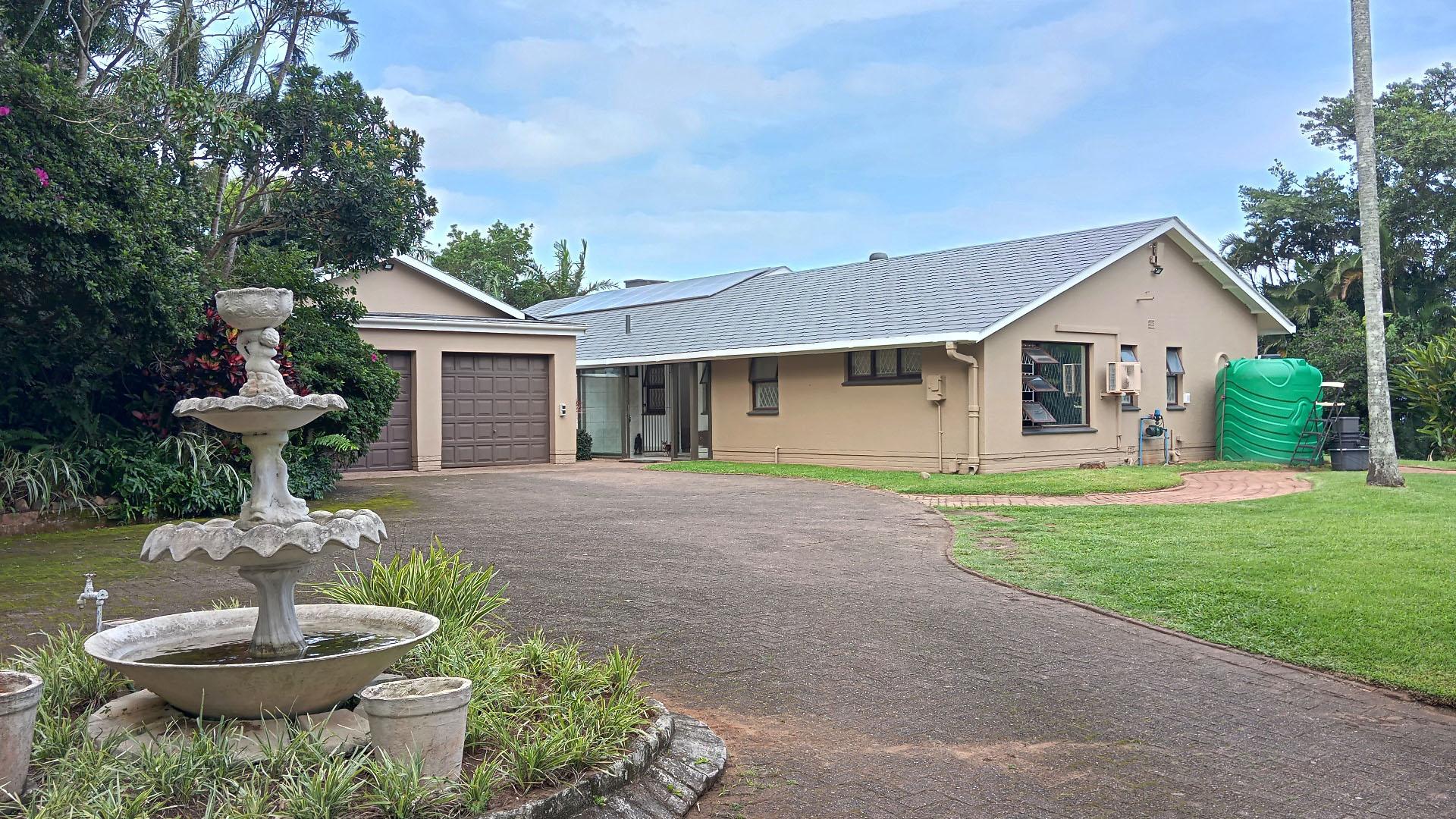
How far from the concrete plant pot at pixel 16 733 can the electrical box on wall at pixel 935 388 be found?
15421 millimetres

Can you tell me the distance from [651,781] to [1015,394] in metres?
14.6

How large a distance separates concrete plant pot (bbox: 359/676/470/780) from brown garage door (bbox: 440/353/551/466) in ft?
54.3

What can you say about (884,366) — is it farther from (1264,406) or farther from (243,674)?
(243,674)

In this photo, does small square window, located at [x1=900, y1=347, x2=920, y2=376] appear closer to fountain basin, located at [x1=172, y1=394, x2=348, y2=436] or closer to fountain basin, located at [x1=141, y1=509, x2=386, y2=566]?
fountain basin, located at [x1=172, y1=394, x2=348, y2=436]

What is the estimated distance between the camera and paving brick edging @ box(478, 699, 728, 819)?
382 cm

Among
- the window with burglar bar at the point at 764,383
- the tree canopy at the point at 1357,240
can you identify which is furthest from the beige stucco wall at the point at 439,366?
the tree canopy at the point at 1357,240

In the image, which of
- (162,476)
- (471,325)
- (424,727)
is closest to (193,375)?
(162,476)

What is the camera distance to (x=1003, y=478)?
53.7 feet

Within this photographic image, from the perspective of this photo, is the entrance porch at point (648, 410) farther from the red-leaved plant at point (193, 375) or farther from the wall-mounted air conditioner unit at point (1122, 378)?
the red-leaved plant at point (193, 375)

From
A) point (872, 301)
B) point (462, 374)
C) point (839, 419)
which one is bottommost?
point (839, 419)

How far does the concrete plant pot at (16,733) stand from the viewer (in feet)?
11.5

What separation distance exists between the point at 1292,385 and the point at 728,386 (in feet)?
36.1

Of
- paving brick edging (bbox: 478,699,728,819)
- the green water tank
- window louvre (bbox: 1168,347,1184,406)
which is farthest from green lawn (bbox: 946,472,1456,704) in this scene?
window louvre (bbox: 1168,347,1184,406)

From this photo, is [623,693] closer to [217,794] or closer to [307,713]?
[307,713]
